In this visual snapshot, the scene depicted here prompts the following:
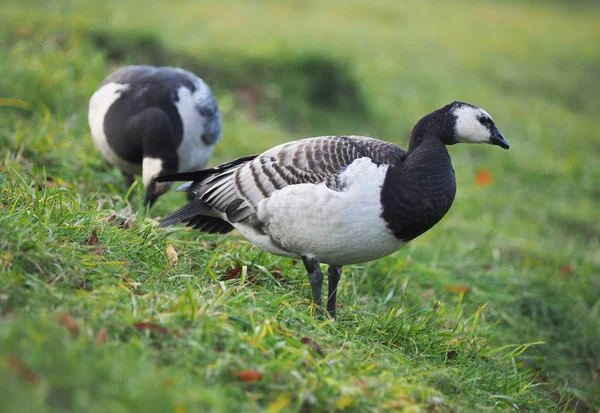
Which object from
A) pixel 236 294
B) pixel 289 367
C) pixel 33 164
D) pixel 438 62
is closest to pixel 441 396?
pixel 289 367

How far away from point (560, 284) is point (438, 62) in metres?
8.82

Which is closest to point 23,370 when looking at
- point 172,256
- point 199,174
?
point 172,256

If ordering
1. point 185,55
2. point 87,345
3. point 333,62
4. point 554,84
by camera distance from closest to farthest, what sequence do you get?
1. point 87,345
2. point 185,55
3. point 333,62
4. point 554,84

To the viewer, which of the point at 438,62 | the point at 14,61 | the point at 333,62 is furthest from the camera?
the point at 438,62

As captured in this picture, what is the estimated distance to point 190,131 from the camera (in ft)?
17.6

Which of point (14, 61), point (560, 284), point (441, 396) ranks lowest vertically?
point (560, 284)

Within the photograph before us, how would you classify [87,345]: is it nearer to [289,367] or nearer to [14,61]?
[289,367]

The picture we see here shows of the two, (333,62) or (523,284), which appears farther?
(333,62)

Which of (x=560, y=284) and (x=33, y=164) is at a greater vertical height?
(x=33, y=164)

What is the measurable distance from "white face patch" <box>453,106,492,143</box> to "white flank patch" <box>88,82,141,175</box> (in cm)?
263

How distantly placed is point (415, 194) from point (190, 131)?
91.2 inches

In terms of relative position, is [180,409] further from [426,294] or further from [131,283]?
[426,294]

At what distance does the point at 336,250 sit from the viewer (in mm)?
3791

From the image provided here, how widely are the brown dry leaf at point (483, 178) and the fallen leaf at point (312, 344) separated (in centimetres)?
606
